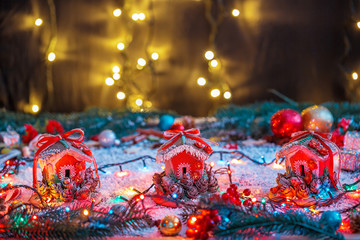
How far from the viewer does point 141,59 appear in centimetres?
357

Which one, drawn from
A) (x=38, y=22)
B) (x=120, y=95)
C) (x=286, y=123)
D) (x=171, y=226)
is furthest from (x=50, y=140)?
(x=38, y=22)

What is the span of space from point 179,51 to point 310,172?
214 centimetres

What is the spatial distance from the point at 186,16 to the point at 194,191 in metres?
2.14

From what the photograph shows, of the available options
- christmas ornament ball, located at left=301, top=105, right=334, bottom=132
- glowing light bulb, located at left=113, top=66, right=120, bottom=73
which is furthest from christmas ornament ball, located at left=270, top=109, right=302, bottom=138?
glowing light bulb, located at left=113, top=66, right=120, bottom=73

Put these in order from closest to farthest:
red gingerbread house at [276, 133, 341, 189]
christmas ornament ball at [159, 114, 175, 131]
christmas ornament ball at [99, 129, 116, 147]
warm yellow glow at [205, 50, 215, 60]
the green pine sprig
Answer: the green pine sprig
red gingerbread house at [276, 133, 341, 189]
christmas ornament ball at [99, 129, 116, 147]
christmas ornament ball at [159, 114, 175, 131]
warm yellow glow at [205, 50, 215, 60]

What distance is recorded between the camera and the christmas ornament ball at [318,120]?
2629 mm

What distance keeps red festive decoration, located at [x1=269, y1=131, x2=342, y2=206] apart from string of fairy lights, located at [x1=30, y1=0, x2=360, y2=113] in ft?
6.30

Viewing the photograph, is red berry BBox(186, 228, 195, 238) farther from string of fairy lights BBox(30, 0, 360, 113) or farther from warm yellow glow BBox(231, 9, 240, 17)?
warm yellow glow BBox(231, 9, 240, 17)

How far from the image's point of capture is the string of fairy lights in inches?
139

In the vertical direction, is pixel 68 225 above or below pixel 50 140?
below

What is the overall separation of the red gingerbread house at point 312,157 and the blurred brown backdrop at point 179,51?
1929 mm

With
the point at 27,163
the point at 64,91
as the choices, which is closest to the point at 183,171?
the point at 27,163

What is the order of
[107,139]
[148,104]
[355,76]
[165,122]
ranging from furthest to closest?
[148,104], [355,76], [165,122], [107,139]

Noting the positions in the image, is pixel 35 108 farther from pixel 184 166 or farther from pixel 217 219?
pixel 217 219
